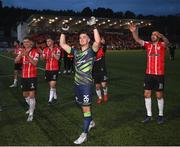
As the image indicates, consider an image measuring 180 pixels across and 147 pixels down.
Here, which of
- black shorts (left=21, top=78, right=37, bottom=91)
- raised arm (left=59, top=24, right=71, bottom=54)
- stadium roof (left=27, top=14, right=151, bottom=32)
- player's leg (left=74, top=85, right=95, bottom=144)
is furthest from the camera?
stadium roof (left=27, top=14, right=151, bottom=32)

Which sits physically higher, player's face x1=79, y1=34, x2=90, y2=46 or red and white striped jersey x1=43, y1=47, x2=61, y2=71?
player's face x1=79, y1=34, x2=90, y2=46

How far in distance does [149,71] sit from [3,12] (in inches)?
5153

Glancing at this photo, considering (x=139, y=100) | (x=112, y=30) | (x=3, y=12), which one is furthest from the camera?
(x=3, y=12)

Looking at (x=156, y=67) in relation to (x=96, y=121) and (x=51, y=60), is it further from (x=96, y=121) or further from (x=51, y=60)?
(x=51, y=60)

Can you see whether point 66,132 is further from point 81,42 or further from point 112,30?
point 112,30

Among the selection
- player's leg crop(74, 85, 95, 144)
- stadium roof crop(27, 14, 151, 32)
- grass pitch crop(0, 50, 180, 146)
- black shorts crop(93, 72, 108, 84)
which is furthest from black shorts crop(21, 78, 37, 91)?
stadium roof crop(27, 14, 151, 32)

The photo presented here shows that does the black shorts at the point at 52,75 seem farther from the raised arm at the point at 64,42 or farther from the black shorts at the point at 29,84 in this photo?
the raised arm at the point at 64,42

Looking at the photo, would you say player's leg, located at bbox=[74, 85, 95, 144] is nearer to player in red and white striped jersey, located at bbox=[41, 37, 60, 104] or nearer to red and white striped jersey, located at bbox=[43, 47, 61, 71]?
player in red and white striped jersey, located at bbox=[41, 37, 60, 104]

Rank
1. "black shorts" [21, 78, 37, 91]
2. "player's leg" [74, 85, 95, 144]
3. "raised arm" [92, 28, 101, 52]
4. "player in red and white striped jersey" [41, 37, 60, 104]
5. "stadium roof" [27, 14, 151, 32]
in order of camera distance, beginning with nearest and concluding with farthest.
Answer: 1. "raised arm" [92, 28, 101, 52]
2. "player's leg" [74, 85, 95, 144]
3. "black shorts" [21, 78, 37, 91]
4. "player in red and white striped jersey" [41, 37, 60, 104]
5. "stadium roof" [27, 14, 151, 32]

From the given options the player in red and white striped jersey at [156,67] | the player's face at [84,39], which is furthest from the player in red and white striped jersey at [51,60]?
the player's face at [84,39]

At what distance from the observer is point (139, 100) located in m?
13.6

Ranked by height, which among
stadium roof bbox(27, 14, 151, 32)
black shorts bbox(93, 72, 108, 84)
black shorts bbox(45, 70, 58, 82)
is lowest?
black shorts bbox(93, 72, 108, 84)

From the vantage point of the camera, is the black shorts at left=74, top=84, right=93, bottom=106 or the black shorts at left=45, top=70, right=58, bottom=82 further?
the black shorts at left=45, top=70, right=58, bottom=82

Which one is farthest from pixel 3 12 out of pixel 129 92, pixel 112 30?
pixel 129 92
